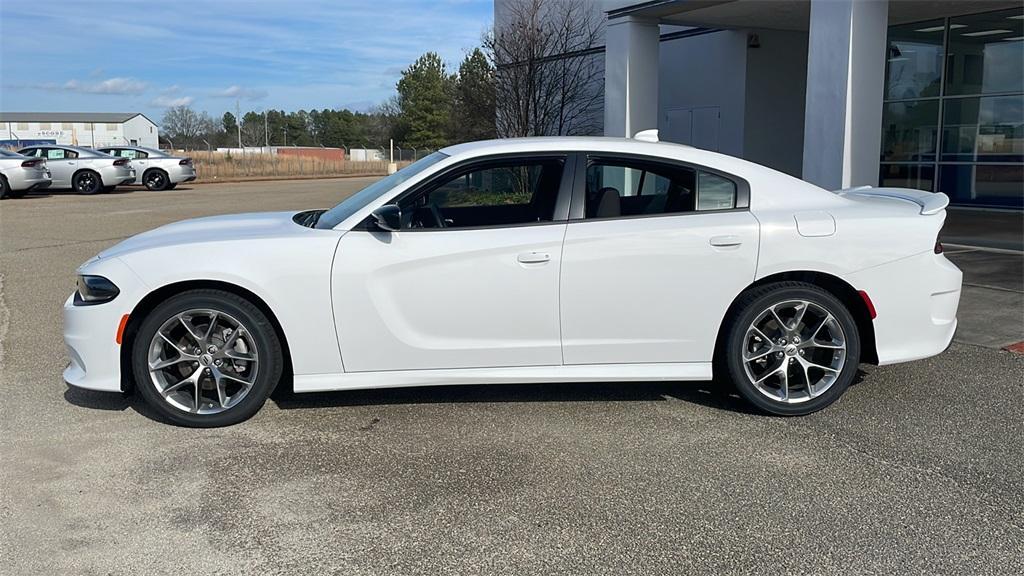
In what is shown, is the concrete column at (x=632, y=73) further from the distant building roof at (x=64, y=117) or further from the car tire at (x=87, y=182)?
the distant building roof at (x=64, y=117)

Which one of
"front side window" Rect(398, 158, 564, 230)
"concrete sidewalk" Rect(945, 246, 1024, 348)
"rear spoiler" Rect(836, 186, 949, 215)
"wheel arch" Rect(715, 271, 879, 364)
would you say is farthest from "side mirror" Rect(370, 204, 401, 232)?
"concrete sidewalk" Rect(945, 246, 1024, 348)

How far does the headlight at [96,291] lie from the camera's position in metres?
4.49

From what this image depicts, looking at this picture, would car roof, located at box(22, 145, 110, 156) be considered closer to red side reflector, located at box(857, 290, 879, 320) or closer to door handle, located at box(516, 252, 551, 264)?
door handle, located at box(516, 252, 551, 264)

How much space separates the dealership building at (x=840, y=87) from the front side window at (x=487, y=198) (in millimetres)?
7373

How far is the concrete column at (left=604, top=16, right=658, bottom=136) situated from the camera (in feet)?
50.0

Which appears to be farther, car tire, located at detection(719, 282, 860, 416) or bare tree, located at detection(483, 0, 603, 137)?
bare tree, located at detection(483, 0, 603, 137)

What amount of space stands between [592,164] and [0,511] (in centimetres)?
334

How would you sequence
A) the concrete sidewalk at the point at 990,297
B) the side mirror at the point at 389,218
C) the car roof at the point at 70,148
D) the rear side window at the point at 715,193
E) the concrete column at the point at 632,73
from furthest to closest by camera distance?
the car roof at the point at 70,148
the concrete column at the point at 632,73
the concrete sidewalk at the point at 990,297
the rear side window at the point at 715,193
the side mirror at the point at 389,218

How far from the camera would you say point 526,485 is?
3.83m

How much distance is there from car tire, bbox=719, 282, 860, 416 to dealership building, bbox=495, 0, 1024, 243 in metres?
7.12

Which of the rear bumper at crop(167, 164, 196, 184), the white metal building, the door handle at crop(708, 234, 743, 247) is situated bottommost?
the door handle at crop(708, 234, 743, 247)

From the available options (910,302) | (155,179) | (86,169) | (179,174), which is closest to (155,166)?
(155,179)

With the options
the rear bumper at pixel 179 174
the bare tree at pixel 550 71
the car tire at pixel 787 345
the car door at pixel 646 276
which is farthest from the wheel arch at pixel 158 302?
the rear bumper at pixel 179 174

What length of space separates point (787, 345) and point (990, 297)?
4.40 meters
